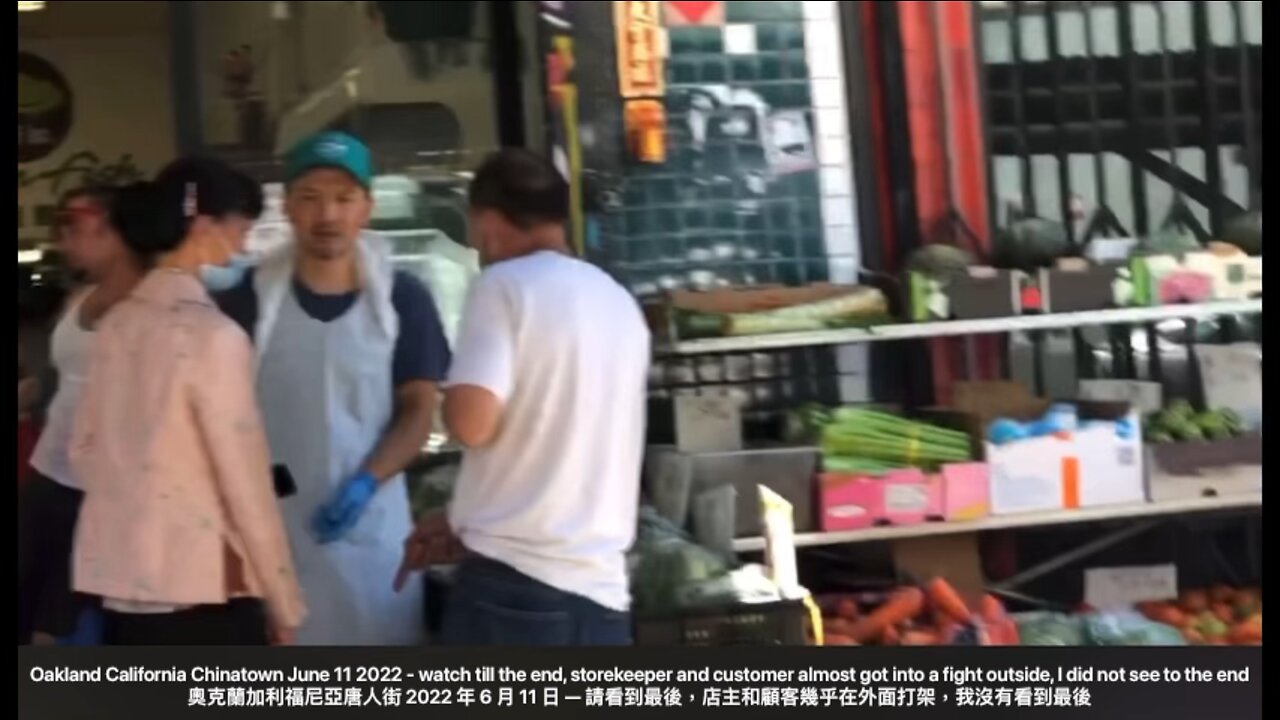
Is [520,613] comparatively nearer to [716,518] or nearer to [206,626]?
[716,518]

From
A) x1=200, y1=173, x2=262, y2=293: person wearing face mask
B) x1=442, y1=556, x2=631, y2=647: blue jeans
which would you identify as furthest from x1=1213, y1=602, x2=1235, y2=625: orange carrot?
x1=200, y1=173, x2=262, y2=293: person wearing face mask

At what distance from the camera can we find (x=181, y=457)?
2738 millimetres

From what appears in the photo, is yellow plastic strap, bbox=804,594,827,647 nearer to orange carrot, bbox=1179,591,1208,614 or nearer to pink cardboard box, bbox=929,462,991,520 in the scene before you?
pink cardboard box, bbox=929,462,991,520

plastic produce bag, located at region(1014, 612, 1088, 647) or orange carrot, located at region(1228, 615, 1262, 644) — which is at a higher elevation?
plastic produce bag, located at region(1014, 612, 1088, 647)

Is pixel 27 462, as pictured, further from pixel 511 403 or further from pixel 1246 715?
pixel 1246 715

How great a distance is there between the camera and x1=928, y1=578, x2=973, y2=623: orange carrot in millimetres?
2777

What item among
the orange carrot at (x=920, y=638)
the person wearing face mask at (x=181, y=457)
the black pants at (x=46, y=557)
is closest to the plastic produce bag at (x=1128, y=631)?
the orange carrot at (x=920, y=638)

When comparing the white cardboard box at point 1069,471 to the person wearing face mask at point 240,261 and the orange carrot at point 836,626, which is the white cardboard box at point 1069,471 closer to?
the orange carrot at point 836,626

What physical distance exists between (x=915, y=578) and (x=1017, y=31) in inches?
39.5

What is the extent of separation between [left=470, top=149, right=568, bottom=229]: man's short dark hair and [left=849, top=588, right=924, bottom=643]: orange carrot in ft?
2.90

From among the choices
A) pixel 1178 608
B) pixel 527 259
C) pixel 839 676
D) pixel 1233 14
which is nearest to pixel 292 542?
pixel 527 259

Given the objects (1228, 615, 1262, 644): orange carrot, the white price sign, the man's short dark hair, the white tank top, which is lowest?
(1228, 615, 1262, 644): orange carrot

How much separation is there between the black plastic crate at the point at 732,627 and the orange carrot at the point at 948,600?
0.76 feet

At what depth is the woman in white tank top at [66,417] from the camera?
280cm
